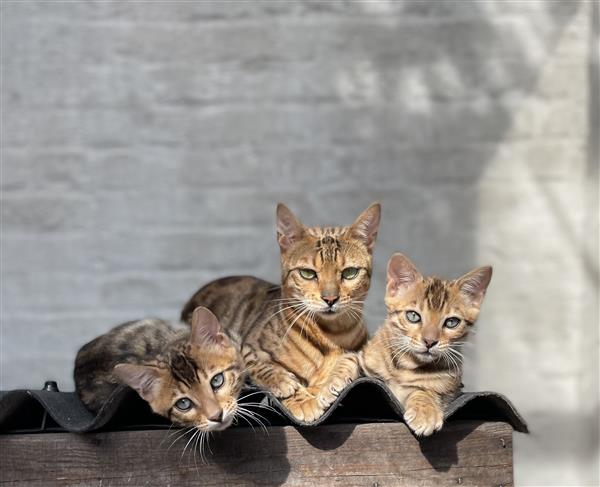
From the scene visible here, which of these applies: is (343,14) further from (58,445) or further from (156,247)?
(58,445)

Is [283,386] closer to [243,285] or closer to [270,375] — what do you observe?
[270,375]

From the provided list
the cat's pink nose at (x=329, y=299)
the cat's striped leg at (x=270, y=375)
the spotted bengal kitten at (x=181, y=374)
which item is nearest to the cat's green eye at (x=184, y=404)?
the spotted bengal kitten at (x=181, y=374)

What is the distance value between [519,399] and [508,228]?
2.90 feet

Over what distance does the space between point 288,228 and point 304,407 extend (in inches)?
26.2

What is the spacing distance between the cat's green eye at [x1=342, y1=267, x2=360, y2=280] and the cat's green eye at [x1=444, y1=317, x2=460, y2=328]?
0.33 meters

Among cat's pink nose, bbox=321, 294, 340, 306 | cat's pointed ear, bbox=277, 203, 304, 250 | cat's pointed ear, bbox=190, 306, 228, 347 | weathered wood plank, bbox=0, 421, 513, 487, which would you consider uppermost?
cat's pointed ear, bbox=277, 203, 304, 250

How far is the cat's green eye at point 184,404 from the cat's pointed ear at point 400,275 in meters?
0.72

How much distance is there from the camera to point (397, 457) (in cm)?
246

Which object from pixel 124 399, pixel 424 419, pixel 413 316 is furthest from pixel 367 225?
pixel 124 399

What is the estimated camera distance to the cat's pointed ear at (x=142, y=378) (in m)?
2.31

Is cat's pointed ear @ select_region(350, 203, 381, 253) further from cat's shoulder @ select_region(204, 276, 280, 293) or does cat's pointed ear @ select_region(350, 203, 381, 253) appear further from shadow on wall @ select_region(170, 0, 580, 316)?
shadow on wall @ select_region(170, 0, 580, 316)

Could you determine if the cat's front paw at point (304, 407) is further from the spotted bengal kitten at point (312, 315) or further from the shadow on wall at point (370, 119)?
the shadow on wall at point (370, 119)

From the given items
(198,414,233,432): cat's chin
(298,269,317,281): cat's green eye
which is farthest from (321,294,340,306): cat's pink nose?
(198,414,233,432): cat's chin

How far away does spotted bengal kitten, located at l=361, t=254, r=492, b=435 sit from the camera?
2.58 metres
